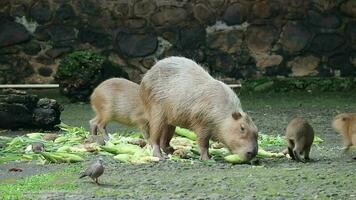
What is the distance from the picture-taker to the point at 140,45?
52.3 feet

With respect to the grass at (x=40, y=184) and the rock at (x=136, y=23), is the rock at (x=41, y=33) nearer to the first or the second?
the rock at (x=136, y=23)

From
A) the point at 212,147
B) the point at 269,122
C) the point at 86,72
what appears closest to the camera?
the point at 212,147

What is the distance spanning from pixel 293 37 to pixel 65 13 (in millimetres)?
3941

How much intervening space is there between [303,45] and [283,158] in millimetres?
7428

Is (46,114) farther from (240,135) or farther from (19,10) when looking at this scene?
(19,10)

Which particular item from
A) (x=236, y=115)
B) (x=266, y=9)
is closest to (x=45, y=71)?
(x=266, y=9)

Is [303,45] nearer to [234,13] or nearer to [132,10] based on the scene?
[234,13]

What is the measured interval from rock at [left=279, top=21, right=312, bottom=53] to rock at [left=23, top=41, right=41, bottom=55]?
4169mm

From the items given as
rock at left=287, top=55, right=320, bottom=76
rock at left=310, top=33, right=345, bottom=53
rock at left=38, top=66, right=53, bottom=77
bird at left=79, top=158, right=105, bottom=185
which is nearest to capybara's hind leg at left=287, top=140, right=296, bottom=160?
bird at left=79, top=158, right=105, bottom=185

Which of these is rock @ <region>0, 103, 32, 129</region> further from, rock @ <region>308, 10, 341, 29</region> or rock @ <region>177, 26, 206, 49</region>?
rock @ <region>308, 10, 341, 29</region>

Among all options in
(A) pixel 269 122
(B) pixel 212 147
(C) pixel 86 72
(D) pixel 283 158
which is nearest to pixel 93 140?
(B) pixel 212 147

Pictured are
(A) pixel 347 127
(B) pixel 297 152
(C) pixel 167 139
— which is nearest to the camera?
(B) pixel 297 152

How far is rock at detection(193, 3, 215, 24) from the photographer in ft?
52.3

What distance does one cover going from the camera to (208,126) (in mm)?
8523
